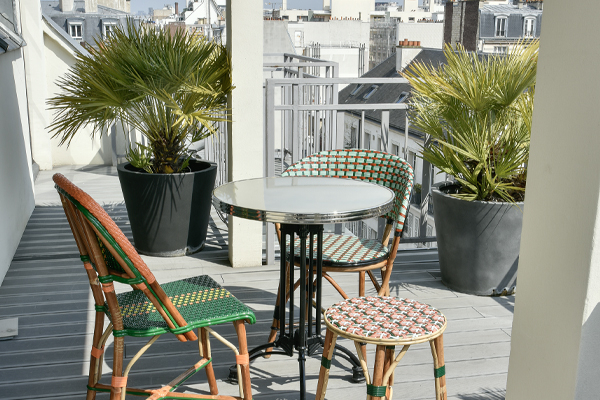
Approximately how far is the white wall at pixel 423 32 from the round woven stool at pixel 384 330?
139 ft

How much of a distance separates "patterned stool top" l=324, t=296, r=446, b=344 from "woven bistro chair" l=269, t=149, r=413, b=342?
531mm

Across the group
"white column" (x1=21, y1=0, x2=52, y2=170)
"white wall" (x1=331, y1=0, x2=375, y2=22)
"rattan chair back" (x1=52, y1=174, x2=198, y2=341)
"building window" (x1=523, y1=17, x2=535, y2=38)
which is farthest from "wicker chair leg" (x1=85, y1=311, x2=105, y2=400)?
"white wall" (x1=331, y1=0, x2=375, y2=22)

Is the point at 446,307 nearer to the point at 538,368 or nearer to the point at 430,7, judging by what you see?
the point at 538,368

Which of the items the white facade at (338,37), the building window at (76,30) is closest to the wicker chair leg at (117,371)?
the building window at (76,30)

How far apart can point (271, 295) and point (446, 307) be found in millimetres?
1016

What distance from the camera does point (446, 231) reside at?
3664mm

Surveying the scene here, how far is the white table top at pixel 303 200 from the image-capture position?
2.11 meters

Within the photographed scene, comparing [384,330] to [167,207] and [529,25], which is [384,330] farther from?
[529,25]

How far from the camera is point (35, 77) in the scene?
732 centimetres

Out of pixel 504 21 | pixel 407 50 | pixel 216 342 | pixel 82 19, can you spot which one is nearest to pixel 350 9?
pixel 504 21

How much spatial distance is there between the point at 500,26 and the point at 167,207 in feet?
137

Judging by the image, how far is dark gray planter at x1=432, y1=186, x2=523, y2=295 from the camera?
11.4 feet

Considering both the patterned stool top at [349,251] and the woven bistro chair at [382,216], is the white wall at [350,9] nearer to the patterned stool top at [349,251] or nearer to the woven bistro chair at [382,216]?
the woven bistro chair at [382,216]

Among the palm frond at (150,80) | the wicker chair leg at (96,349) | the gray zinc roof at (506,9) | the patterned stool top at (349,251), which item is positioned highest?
the gray zinc roof at (506,9)
